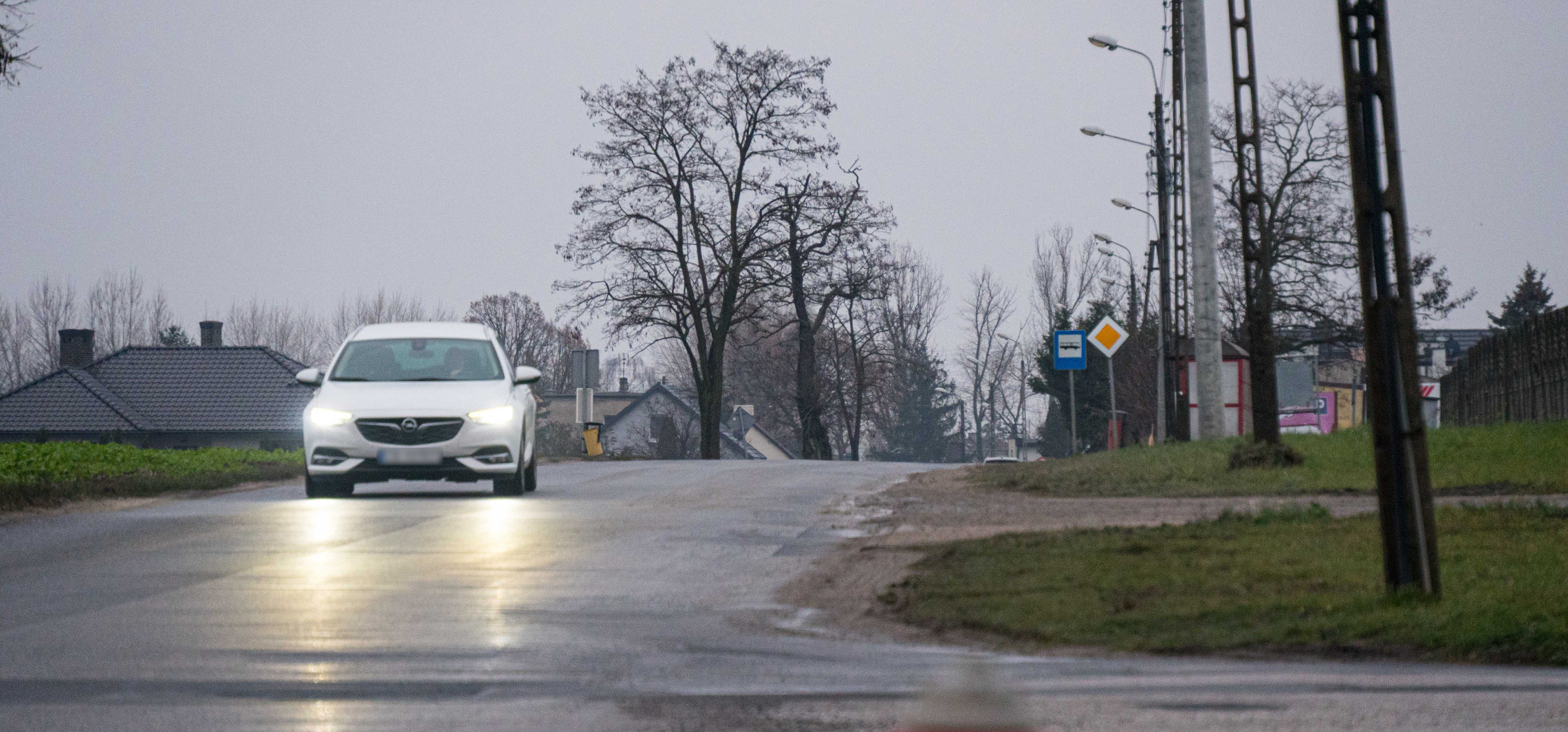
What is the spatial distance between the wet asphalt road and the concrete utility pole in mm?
12560

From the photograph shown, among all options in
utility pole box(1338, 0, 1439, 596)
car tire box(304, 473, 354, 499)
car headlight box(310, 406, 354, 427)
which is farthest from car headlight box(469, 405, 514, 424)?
utility pole box(1338, 0, 1439, 596)

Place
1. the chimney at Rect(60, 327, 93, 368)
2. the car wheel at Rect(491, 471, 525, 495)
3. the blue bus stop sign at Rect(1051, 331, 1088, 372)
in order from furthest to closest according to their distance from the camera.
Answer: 1. the chimney at Rect(60, 327, 93, 368)
2. the blue bus stop sign at Rect(1051, 331, 1088, 372)
3. the car wheel at Rect(491, 471, 525, 495)

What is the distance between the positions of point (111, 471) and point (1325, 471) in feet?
50.4

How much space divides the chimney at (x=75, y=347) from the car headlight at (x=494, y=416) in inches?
2772

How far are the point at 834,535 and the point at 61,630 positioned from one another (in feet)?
19.7

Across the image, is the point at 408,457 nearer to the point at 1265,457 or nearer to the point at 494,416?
the point at 494,416

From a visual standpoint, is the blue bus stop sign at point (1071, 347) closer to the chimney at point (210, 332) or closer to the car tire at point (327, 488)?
the car tire at point (327, 488)

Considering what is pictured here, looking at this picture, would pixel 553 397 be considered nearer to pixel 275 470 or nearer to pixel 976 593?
pixel 275 470

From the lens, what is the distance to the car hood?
15562 millimetres

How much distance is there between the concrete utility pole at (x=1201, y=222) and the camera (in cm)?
2331

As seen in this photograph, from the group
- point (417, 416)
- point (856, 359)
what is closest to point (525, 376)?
point (417, 416)

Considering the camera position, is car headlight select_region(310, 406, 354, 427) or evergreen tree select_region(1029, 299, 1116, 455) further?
evergreen tree select_region(1029, 299, 1116, 455)

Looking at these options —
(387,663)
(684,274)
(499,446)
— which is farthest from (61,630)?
(684,274)

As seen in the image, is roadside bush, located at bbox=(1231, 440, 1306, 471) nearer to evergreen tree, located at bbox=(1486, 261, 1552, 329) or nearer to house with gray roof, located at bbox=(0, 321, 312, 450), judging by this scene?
house with gray roof, located at bbox=(0, 321, 312, 450)
